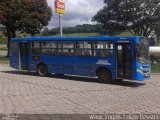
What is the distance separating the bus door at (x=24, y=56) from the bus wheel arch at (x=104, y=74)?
588cm

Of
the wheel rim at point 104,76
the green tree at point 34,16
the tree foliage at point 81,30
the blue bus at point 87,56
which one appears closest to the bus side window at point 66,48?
the blue bus at point 87,56

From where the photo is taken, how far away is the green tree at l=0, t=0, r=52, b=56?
43.6m

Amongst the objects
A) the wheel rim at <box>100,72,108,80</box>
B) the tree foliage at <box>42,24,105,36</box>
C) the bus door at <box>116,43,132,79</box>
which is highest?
the tree foliage at <box>42,24,105,36</box>

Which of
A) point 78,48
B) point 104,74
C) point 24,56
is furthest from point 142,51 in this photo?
point 24,56

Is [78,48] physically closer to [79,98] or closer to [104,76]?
[104,76]

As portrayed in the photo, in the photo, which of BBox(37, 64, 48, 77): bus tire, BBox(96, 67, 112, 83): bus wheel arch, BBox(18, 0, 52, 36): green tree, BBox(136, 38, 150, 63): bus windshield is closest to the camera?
BBox(136, 38, 150, 63): bus windshield

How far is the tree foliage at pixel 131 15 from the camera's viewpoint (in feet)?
144

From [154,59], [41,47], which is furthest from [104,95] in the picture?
[154,59]

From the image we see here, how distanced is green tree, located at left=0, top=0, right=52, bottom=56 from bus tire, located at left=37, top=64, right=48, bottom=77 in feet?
64.8

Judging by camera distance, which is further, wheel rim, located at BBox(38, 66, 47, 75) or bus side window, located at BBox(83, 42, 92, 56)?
wheel rim, located at BBox(38, 66, 47, 75)

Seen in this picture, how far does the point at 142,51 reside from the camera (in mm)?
19391

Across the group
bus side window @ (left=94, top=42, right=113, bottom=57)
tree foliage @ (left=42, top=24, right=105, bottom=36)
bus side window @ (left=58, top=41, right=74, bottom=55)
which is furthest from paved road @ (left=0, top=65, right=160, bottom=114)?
tree foliage @ (left=42, top=24, right=105, bottom=36)

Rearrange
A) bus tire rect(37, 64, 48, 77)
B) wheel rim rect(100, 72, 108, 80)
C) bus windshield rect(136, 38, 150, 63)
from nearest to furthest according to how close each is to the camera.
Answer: bus windshield rect(136, 38, 150, 63) < wheel rim rect(100, 72, 108, 80) < bus tire rect(37, 64, 48, 77)

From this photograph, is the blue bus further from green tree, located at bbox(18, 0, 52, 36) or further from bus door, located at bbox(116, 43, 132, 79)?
green tree, located at bbox(18, 0, 52, 36)
